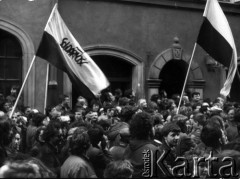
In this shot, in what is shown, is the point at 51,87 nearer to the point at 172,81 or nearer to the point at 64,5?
the point at 64,5

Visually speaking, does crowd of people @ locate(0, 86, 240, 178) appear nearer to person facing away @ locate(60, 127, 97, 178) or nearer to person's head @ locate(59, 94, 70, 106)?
person facing away @ locate(60, 127, 97, 178)

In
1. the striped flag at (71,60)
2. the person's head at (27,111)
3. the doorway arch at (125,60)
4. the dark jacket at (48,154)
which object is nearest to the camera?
the dark jacket at (48,154)

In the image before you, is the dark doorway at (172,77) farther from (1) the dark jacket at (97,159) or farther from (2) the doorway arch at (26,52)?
(1) the dark jacket at (97,159)

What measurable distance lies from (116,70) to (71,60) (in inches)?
248

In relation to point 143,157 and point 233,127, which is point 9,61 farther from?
A: point 143,157

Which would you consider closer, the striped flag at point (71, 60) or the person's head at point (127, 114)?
the person's head at point (127, 114)

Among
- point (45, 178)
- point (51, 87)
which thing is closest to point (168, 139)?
point (45, 178)

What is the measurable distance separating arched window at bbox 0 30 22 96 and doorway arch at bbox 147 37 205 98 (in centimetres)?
380

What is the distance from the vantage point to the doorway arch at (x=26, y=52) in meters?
13.1

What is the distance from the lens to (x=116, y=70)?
15320 mm

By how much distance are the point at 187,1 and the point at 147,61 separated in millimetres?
2405

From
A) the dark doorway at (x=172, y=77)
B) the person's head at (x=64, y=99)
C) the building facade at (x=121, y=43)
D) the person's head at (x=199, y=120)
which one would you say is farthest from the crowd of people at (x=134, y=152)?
the dark doorway at (x=172, y=77)

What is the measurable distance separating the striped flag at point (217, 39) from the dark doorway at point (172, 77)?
6.22m

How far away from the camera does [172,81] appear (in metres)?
16.4
